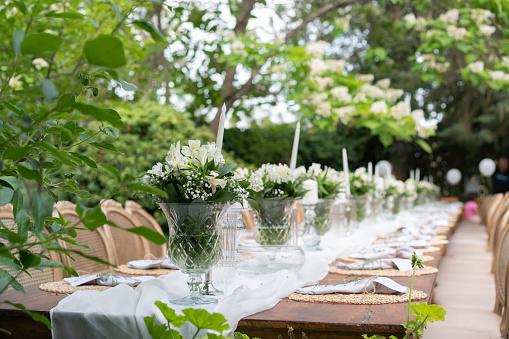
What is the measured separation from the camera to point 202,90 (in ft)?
25.4

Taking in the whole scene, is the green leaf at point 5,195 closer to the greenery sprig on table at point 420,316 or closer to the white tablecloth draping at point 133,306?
the white tablecloth draping at point 133,306

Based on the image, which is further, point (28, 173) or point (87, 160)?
point (87, 160)

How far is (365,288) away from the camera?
1.43 meters

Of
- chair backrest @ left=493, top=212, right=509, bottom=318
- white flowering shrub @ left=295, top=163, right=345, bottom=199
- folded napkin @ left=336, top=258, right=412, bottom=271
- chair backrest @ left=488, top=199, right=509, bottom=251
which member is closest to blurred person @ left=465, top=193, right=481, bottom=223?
chair backrest @ left=488, top=199, right=509, bottom=251

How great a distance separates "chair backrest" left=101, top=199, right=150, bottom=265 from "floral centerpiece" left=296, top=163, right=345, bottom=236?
36.3 inches

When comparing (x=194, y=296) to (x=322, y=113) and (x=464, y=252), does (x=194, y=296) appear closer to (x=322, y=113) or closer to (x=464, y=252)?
(x=464, y=252)

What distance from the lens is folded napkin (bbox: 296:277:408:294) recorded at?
1398mm

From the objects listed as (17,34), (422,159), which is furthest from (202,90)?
(422,159)

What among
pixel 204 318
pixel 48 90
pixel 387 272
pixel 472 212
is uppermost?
pixel 48 90

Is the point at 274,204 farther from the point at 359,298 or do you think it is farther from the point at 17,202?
the point at 17,202

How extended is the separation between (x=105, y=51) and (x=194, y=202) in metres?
0.62

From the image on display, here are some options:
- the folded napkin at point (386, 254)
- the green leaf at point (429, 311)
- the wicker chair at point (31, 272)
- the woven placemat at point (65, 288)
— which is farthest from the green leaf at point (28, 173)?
the folded napkin at point (386, 254)

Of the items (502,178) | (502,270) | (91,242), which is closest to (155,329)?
(91,242)

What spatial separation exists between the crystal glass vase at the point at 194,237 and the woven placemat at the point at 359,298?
0.25 metres
